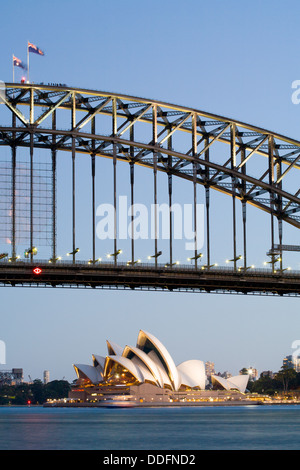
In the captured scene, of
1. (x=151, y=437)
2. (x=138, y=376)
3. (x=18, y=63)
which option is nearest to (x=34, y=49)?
(x=18, y=63)

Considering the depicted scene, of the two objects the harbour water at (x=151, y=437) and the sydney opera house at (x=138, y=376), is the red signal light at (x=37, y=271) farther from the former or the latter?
the sydney opera house at (x=138, y=376)

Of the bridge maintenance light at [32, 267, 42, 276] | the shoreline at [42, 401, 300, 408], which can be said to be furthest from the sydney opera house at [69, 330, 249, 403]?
the bridge maintenance light at [32, 267, 42, 276]

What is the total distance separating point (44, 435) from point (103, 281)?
16.6 metres

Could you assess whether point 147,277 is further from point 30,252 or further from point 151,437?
point 151,437

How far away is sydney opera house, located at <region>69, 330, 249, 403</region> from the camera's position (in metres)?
137

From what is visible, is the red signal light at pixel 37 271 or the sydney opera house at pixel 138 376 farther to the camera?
the sydney opera house at pixel 138 376

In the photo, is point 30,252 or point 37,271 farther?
point 30,252

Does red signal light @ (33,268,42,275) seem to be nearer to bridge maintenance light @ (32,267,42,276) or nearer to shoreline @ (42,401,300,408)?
bridge maintenance light @ (32,267,42,276)

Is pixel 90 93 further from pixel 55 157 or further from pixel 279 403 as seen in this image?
pixel 279 403

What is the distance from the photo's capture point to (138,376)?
137500mm

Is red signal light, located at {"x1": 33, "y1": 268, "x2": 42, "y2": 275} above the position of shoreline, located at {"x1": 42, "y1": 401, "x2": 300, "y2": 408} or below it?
above

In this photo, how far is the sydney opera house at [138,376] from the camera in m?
137

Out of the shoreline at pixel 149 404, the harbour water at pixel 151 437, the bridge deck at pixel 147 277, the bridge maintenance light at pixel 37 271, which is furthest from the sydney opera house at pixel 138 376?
the bridge maintenance light at pixel 37 271
